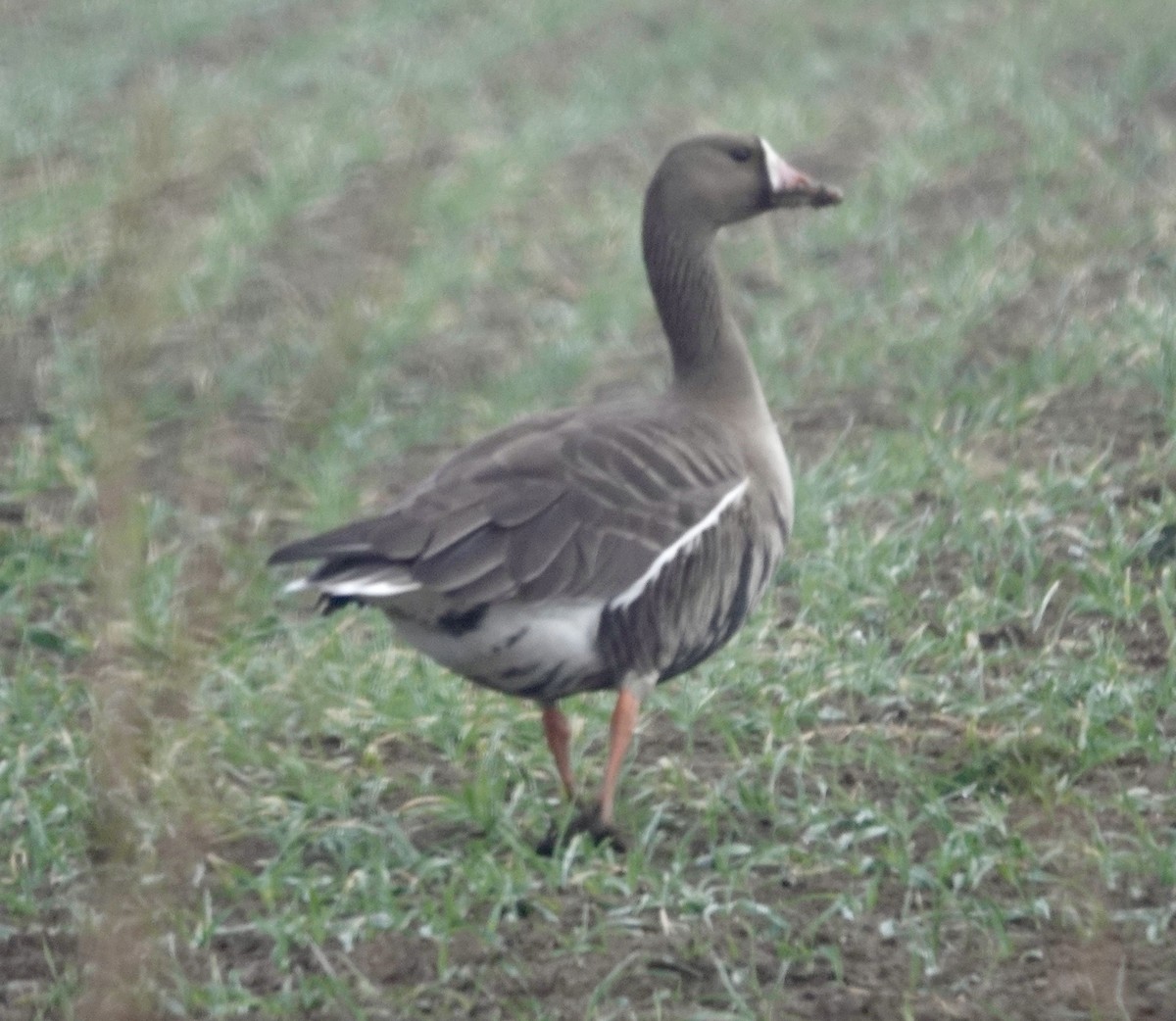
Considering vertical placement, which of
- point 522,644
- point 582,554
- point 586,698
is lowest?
point 586,698

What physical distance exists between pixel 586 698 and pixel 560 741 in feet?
2.23

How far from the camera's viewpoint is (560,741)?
468 cm

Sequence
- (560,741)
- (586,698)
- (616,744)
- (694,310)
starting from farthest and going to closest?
(586,698) → (694,310) → (560,741) → (616,744)

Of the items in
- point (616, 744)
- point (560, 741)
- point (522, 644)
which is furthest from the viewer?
point (560, 741)

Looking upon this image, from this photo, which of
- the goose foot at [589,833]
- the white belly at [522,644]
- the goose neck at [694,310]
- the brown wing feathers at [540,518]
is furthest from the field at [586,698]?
the goose neck at [694,310]

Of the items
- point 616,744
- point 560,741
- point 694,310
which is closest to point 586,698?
point 560,741

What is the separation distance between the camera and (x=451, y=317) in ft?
29.6

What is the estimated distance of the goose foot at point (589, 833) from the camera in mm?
4465

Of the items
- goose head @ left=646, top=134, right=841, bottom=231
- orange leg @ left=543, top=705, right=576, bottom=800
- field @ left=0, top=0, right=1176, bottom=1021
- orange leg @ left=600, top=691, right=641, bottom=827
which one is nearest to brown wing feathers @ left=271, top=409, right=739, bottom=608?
orange leg @ left=600, top=691, right=641, bottom=827

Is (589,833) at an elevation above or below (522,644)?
below

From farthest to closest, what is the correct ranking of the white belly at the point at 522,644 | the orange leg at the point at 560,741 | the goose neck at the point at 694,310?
the goose neck at the point at 694,310 < the orange leg at the point at 560,741 < the white belly at the point at 522,644

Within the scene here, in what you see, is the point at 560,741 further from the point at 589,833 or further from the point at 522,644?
the point at 522,644

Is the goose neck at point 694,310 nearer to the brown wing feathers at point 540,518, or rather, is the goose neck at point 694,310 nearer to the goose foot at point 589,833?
the brown wing feathers at point 540,518

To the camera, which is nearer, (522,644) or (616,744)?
(522,644)
